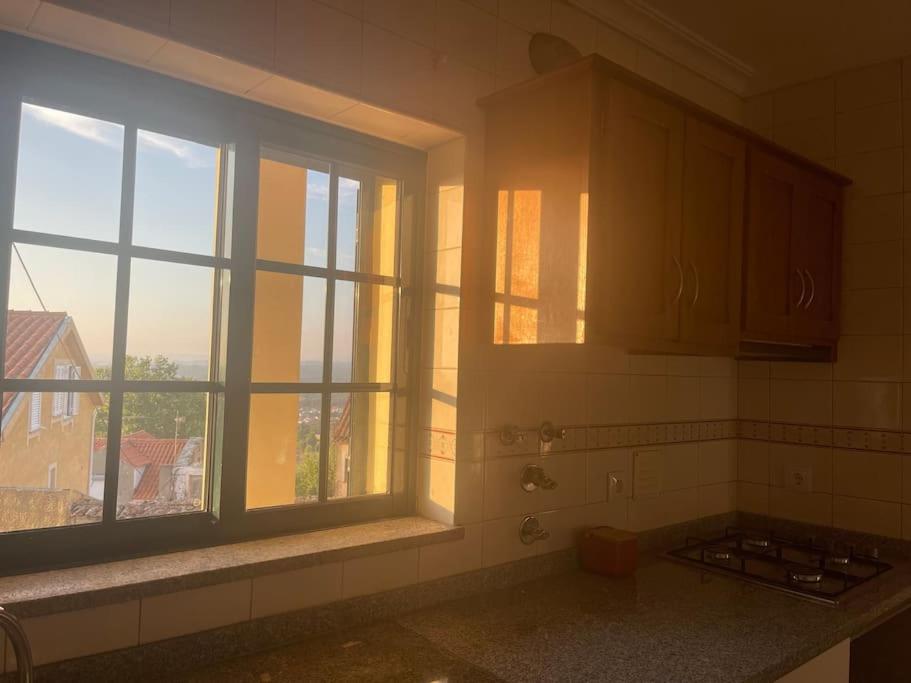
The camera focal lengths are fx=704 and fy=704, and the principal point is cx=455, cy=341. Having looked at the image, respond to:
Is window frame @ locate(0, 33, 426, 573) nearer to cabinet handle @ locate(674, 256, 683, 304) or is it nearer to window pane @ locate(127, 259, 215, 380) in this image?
window pane @ locate(127, 259, 215, 380)

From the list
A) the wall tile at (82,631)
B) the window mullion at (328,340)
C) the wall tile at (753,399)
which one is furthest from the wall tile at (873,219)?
the wall tile at (82,631)

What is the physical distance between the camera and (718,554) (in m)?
2.23

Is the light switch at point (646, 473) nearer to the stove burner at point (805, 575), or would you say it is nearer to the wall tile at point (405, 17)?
the stove burner at point (805, 575)

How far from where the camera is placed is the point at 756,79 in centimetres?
277

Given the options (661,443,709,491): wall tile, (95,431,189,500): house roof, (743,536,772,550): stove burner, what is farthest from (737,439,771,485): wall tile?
(95,431,189,500): house roof

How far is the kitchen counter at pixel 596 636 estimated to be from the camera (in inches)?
56.0

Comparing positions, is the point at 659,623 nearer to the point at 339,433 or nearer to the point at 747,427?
the point at 339,433

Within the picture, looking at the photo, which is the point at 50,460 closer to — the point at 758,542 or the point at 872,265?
the point at 758,542

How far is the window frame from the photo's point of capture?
1.38 m

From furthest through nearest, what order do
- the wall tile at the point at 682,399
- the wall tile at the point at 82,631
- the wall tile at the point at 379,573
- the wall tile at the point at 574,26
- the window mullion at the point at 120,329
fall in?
the wall tile at the point at 682,399, the wall tile at the point at 574,26, the wall tile at the point at 379,573, the window mullion at the point at 120,329, the wall tile at the point at 82,631

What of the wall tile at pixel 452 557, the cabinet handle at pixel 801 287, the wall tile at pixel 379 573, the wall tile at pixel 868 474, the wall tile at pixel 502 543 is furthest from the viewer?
the wall tile at pixel 868 474

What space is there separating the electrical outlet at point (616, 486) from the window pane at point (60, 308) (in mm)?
1537

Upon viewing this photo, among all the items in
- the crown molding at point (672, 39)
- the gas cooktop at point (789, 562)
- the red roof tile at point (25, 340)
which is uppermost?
the crown molding at point (672, 39)

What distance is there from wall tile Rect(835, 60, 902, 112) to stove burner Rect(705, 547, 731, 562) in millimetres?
1685
